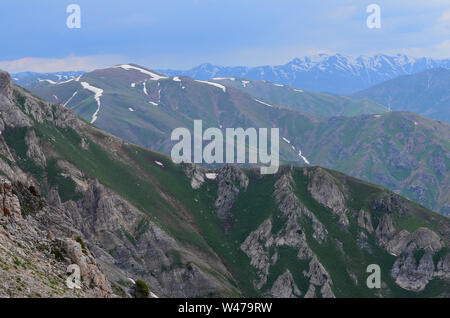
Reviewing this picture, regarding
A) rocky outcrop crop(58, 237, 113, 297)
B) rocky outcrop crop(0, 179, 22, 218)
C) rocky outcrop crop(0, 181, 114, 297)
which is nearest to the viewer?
rocky outcrop crop(0, 181, 114, 297)

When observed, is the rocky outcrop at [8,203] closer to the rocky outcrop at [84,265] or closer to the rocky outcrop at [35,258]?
the rocky outcrop at [35,258]

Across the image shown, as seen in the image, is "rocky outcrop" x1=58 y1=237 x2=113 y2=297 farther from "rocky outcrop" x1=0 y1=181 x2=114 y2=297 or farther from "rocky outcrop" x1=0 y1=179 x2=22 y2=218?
"rocky outcrop" x1=0 y1=179 x2=22 y2=218

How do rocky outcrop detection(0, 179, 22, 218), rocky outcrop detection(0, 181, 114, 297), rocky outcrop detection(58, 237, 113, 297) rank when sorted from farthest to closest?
rocky outcrop detection(58, 237, 113, 297), rocky outcrop detection(0, 179, 22, 218), rocky outcrop detection(0, 181, 114, 297)

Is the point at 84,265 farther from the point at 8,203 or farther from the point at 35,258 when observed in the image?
the point at 8,203

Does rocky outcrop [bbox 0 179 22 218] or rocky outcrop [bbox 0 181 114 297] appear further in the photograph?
rocky outcrop [bbox 0 179 22 218]

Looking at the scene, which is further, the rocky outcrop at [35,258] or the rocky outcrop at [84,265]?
the rocky outcrop at [84,265]

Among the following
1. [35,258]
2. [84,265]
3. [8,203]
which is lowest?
[84,265]

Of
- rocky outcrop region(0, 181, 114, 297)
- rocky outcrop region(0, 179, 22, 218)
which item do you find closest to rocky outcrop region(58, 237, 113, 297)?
rocky outcrop region(0, 181, 114, 297)

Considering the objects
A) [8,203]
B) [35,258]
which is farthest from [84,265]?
[8,203]

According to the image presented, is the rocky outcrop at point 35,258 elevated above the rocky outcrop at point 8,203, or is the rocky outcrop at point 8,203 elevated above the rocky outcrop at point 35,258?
the rocky outcrop at point 8,203

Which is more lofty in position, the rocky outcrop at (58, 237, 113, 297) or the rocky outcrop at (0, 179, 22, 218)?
the rocky outcrop at (0, 179, 22, 218)

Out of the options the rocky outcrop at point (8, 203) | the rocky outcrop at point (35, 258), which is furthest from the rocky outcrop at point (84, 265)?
the rocky outcrop at point (8, 203)

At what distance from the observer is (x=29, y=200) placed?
102 metres
